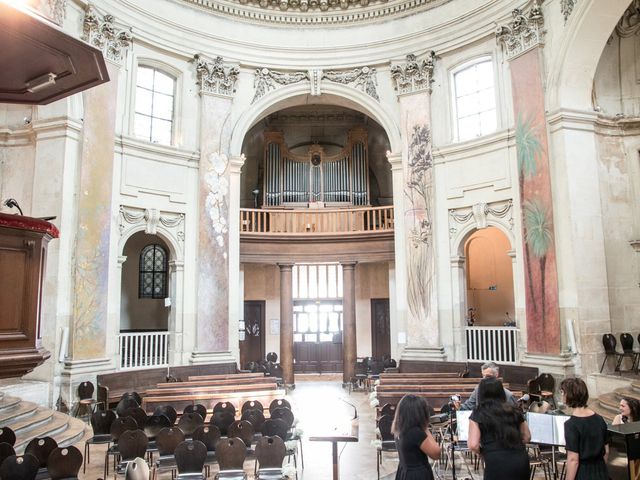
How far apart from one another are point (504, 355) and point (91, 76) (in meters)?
12.1

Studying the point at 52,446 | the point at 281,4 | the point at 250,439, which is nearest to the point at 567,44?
the point at 281,4

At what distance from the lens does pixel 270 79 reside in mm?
17797

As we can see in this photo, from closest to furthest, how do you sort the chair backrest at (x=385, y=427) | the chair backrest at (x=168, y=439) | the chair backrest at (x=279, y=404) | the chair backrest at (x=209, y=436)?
the chair backrest at (x=168, y=439) < the chair backrest at (x=209, y=436) < the chair backrest at (x=385, y=427) < the chair backrest at (x=279, y=404)

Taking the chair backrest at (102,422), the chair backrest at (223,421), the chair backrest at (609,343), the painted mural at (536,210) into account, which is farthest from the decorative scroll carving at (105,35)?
the chair backrest at (609,343)

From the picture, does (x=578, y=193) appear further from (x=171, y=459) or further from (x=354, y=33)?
(x=171, y=459)

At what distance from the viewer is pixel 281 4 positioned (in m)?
17.7

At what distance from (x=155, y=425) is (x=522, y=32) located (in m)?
12.6

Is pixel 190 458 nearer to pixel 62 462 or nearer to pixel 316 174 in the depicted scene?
pixel 62 462

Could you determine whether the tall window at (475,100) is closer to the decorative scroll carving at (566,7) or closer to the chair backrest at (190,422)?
the decorative scroll carving at (566,7)

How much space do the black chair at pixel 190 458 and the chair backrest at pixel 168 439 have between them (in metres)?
0.73

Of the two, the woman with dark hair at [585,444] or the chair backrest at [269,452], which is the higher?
the woman with dark hair at [585,444]

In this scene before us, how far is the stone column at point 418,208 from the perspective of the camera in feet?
51.8

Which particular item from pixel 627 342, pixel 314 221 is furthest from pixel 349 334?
pixel 627 342

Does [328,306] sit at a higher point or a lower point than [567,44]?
lower
